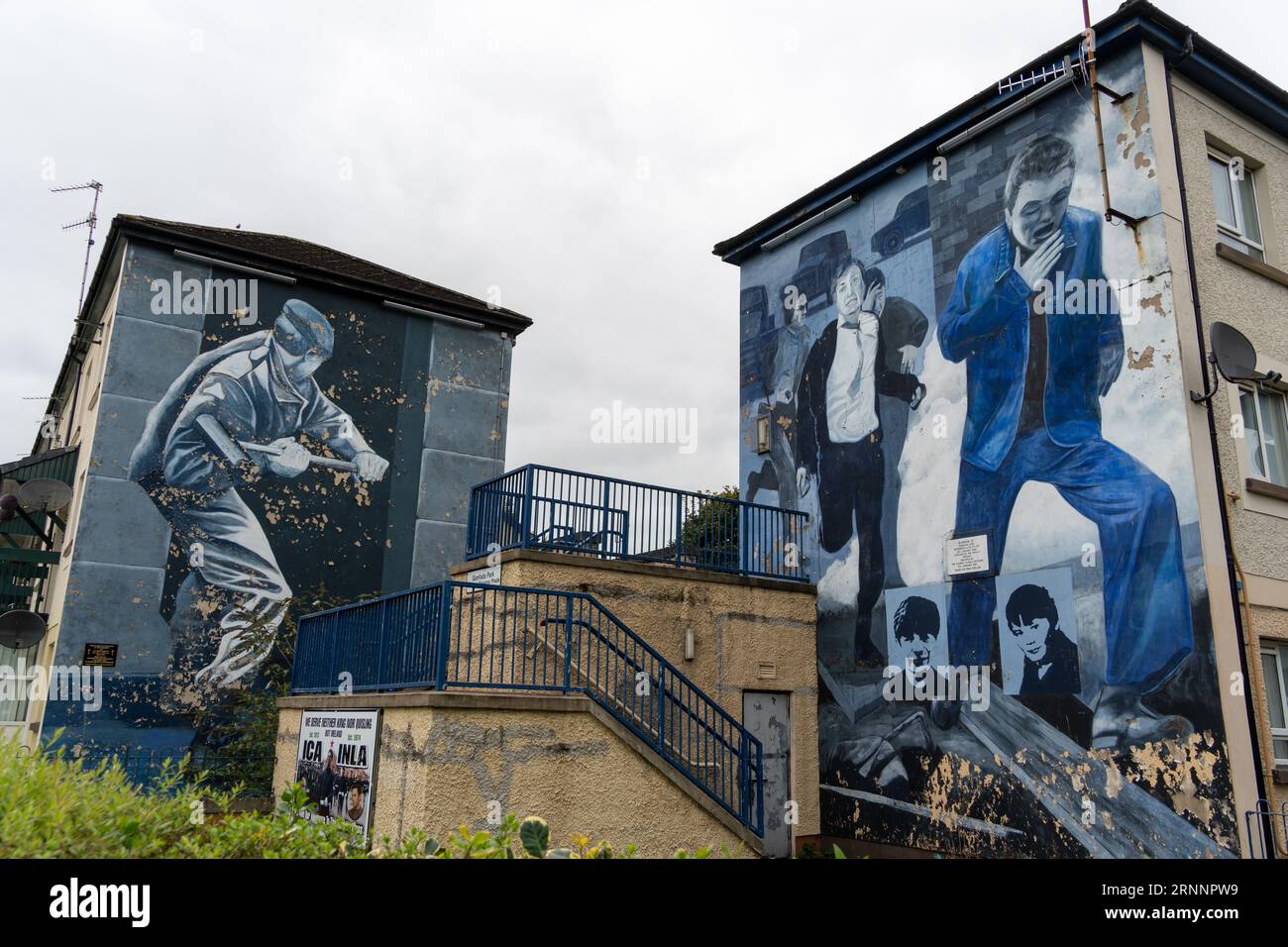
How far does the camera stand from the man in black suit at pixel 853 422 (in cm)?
1320

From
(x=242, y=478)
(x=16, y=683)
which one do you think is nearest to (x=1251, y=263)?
(x=242, y=478)

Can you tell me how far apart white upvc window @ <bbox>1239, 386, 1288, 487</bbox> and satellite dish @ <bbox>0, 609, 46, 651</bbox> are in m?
16.9

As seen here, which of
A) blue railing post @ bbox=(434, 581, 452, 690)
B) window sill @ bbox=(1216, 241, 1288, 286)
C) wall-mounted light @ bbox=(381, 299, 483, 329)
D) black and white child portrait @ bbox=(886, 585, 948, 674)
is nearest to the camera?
blue railing post @ bbox=(434, 581, 452, 690)

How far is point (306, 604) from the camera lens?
15547mm

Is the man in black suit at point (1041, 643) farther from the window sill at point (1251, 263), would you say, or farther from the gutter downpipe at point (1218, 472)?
the window sill at point (1251, 263)

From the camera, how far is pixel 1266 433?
10.8 meters

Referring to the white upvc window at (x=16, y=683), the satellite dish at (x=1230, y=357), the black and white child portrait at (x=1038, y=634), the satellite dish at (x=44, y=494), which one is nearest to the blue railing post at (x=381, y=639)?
the black and white child portrait at (x=1038, y=634)

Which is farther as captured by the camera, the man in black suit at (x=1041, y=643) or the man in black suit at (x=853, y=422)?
the man in black suit at (x=853, y=422)

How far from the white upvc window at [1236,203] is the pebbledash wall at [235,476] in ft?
41.7

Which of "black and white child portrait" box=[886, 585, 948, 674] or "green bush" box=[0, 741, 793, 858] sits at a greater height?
"black and white child portrait" box=[886, 585, 948, 674]

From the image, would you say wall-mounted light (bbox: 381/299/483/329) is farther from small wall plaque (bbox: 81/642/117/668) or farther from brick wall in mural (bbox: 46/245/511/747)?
small wall plaque (bbox: 81/642/117/668)

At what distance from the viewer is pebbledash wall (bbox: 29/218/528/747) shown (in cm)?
1395

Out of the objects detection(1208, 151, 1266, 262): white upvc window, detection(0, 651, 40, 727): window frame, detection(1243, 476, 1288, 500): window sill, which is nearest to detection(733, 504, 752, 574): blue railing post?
detection(1243, 476, 1288, 500): window sill

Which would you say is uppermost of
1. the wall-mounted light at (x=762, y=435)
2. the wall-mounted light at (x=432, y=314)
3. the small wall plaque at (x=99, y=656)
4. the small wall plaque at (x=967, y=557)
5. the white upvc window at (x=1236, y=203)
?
the wall-mounted light at (x=432, y=314)
